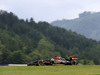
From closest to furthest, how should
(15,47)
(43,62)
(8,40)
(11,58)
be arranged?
1. (43,62)
2. (11,58)
3. (15,47)
4. (8,40)

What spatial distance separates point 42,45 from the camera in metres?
173

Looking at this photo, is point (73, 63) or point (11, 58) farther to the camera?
point (11, 58)

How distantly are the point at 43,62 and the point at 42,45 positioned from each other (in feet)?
Answer: 425

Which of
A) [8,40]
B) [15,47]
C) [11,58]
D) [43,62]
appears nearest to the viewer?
[43,62]

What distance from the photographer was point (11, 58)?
346 feet

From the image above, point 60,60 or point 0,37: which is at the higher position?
point 0,37
